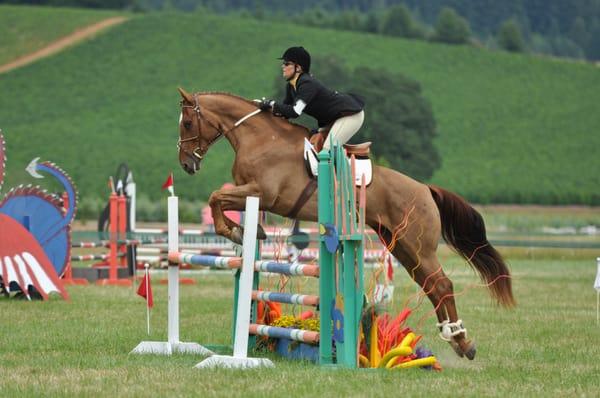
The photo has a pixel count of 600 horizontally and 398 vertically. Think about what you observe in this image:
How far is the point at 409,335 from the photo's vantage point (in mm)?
7602

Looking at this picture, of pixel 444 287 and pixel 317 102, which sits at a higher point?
pixel 317 102

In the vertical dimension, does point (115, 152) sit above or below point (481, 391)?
above

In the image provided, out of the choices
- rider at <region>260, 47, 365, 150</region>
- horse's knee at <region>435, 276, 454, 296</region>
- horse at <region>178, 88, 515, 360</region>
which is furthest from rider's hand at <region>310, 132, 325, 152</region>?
horse's knee at <region>435, 276, 454, 296</region>

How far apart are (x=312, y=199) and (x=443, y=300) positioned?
1.31 m

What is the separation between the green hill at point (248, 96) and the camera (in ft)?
212

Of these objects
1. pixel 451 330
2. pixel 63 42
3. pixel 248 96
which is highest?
pixel 63 42

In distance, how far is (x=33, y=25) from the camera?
285 ft

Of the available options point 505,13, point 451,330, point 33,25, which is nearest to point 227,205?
point 451,330

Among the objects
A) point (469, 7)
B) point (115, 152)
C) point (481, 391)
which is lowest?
point (481, 391)

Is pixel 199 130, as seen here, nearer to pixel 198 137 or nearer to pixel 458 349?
pixel 198 137

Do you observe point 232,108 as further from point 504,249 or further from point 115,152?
point 115,152

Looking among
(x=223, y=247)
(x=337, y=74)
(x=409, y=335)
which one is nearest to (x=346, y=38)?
(x=337, y=74)

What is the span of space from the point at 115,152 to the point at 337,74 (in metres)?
14.9

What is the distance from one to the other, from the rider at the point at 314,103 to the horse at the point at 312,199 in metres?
0.20
